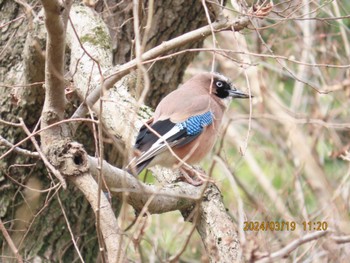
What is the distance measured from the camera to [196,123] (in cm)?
588

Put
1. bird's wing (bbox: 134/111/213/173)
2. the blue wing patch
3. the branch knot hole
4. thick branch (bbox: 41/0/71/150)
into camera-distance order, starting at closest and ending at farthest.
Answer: thick branch (bbox: 41/0/71/150), the branch knot hole, bird's wing (bbox: 134/111/213/173), the blue wing patch

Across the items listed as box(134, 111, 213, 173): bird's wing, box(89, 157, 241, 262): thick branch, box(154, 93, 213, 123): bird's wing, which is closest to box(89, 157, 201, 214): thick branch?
box(89, 157, 241, 262): thick branch

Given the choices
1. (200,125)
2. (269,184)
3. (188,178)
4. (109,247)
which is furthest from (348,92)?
(109,247)

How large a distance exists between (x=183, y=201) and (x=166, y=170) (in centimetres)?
78

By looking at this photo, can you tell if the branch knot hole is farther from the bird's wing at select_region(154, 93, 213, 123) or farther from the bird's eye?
the bird's eye

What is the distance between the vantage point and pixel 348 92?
8273 mm

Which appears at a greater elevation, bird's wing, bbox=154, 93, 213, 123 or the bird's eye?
the bird's eye

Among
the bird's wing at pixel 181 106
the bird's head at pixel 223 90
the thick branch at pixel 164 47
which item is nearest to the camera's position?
the thick branch at pixel 164 47

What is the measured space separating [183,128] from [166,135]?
0.72 feet

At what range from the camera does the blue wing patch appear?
19.1ft

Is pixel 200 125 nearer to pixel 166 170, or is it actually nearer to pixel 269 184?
pixel 166 170

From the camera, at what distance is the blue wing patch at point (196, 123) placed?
582 cm

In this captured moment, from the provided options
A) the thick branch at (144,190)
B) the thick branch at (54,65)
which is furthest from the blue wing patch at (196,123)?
the thick branch at (54,65)

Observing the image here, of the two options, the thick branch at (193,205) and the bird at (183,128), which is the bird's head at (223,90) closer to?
the bird at (183,128)
